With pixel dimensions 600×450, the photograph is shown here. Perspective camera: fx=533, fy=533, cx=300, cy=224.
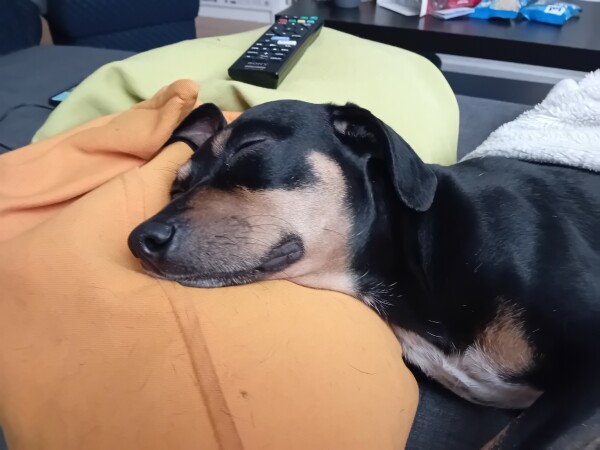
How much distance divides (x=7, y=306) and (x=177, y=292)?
9.7 inches

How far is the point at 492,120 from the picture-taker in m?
1.78

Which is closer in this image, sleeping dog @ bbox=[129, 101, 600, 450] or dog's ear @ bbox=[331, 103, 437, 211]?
sleeping dog @ bbox=[129, 101, 600, 450]

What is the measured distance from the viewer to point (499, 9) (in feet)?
8.15

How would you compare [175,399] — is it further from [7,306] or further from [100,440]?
[7,306]

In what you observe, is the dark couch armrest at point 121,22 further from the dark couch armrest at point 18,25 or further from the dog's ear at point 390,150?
the dog's ear at point 390,150

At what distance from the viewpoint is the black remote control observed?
4.24 feet

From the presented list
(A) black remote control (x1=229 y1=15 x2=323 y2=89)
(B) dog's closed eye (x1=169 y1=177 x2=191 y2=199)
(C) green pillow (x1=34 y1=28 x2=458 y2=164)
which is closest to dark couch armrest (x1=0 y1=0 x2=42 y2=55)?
(C) green pillow (x1=34 y1=28 x2=458 y2=164)

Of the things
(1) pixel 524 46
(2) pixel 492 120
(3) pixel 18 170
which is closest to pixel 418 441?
(3) pixel 18 170

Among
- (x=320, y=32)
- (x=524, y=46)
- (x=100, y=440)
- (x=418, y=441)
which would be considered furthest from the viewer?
(x=524, y=46)

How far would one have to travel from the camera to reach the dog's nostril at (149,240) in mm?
817

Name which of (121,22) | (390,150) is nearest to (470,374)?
(390,150)

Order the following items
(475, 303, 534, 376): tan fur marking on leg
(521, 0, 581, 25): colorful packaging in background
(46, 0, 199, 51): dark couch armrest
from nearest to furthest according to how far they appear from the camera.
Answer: (475, 303, 534, 376): tan fur marking on leg < (46, 0, 199, 51): dark couch armrest < (521, 0, 581, 25): colorful packaging in background

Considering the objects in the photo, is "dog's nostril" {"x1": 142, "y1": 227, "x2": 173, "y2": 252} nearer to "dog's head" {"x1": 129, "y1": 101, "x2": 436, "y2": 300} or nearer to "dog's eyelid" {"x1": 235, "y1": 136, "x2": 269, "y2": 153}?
"dog's head" {"x1": 129, "y1": 101, "x2": 436, "y2": 300}

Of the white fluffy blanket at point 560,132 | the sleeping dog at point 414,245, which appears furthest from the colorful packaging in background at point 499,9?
the sleeping dog at point 414,245
